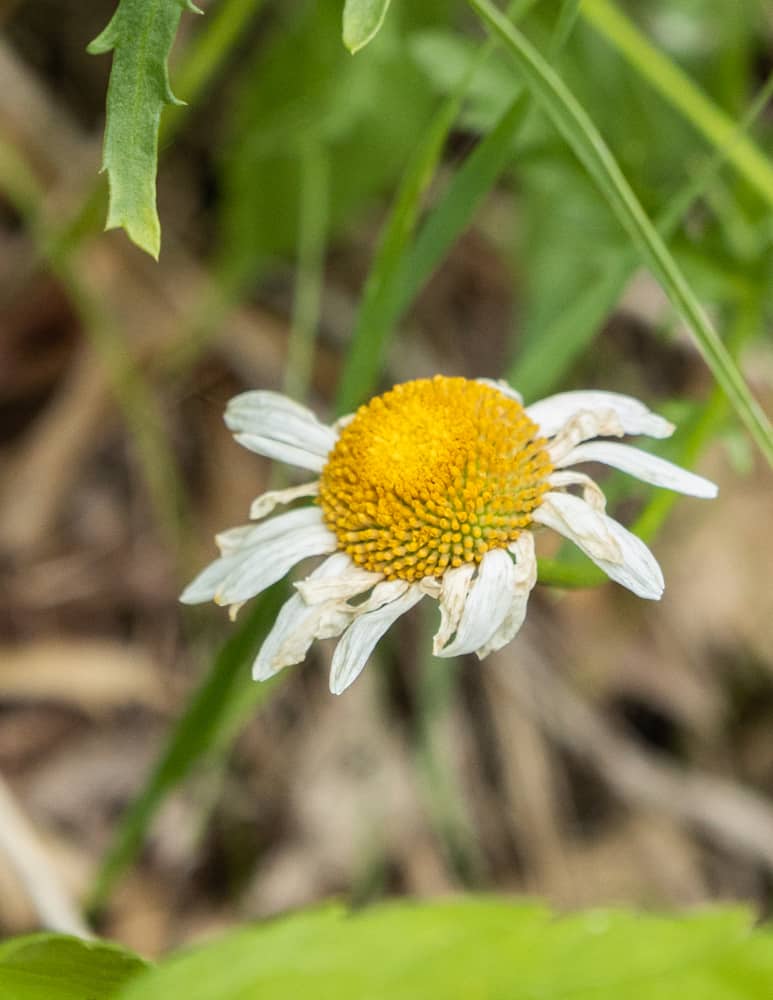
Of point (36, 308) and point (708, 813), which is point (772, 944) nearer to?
point (708, 813)

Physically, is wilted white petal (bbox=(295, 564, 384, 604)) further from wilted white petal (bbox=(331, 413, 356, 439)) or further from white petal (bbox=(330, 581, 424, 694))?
wilted white petal (bbox=(331, 413, 356, 439))

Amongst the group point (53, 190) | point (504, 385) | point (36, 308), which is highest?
point (53, 190)

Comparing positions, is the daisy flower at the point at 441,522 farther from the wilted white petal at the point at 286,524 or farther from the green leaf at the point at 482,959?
the green leaf at the point at 482,959

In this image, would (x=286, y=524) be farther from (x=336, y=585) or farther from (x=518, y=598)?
(x=518, y=598)

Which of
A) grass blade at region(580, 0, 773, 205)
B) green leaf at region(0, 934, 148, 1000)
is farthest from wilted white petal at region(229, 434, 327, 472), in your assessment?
grass blade at region(580, 0, 773, 205)

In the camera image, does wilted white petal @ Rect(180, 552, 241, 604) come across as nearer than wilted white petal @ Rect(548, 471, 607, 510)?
No

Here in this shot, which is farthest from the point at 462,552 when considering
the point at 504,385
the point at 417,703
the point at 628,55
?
the point at 417,703

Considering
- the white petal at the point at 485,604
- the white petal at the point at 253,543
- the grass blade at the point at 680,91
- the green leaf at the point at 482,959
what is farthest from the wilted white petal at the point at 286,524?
the grass blade at the point at 680,91

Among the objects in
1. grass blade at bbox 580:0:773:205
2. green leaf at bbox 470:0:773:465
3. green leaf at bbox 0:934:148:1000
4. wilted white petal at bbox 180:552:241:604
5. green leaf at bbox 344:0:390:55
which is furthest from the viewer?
grass blade at bbox 580:0:773:205
